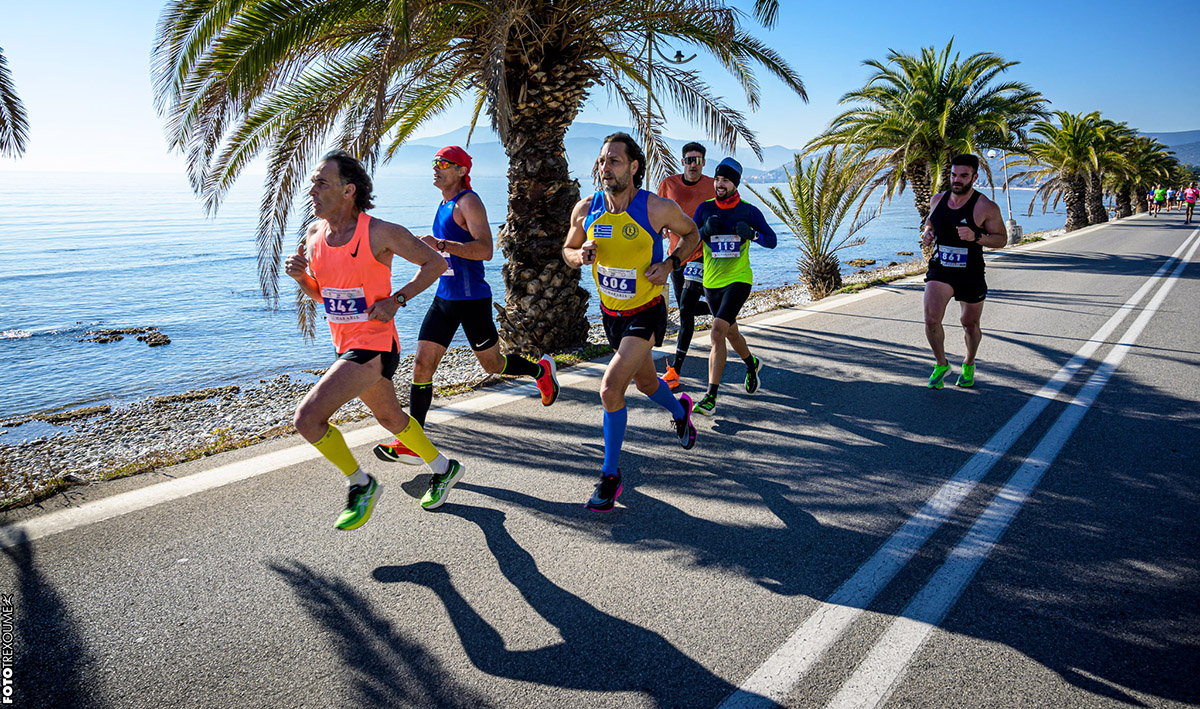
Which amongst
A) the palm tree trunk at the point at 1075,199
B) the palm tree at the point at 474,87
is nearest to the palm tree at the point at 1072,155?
the palm tree trunk at the point at 1075,199

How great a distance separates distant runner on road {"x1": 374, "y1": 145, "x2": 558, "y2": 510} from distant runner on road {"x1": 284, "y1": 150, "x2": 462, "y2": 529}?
0.87 m

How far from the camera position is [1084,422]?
5.09m

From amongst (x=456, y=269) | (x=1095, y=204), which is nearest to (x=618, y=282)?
(x=456, y=269)

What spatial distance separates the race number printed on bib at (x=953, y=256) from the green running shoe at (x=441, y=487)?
15.0ft

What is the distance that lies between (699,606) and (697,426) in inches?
94.2

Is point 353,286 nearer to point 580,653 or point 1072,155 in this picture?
point 580,653

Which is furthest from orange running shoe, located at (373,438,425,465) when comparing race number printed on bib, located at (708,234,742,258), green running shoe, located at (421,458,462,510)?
race number printed on bib, located at (708,234,742,258)

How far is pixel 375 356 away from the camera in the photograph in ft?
11.7

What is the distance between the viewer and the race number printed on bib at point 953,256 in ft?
19.0

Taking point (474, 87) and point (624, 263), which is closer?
point (624, 263)

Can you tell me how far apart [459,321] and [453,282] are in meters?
0.30

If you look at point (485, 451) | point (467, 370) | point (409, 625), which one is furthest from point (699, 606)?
point (467, 370)

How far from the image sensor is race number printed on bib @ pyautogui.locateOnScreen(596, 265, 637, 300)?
13.2ft

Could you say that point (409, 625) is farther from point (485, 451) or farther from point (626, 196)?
point (626, 196)
